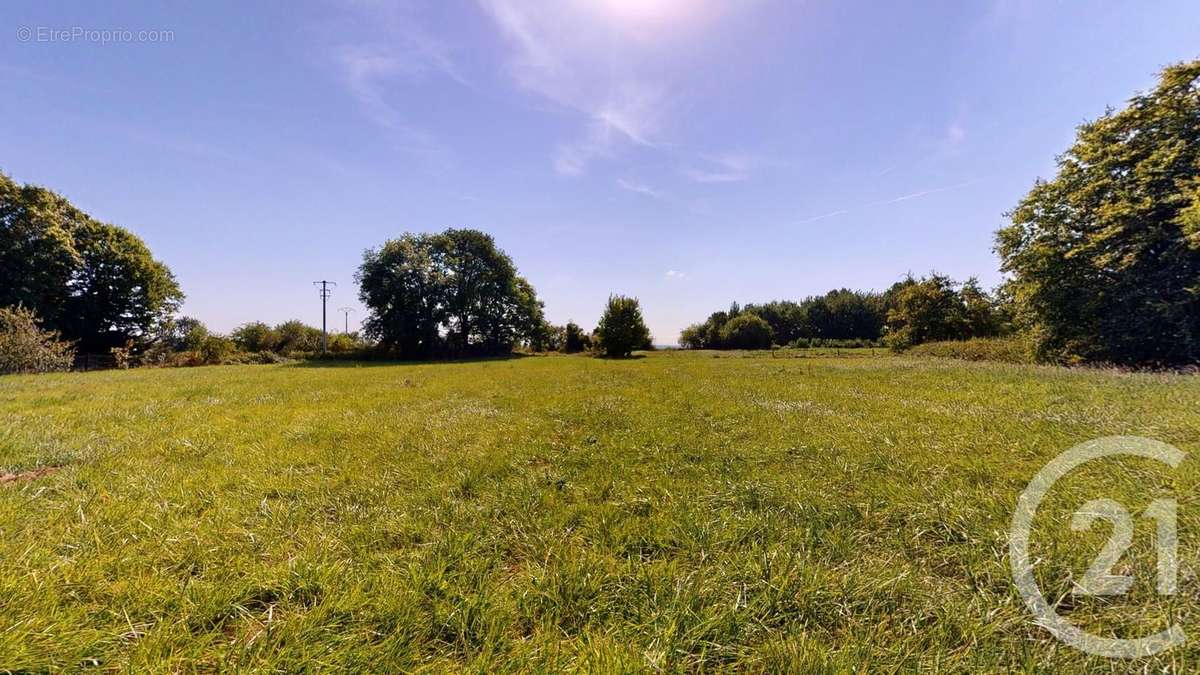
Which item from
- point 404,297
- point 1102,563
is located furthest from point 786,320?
point 1102,563

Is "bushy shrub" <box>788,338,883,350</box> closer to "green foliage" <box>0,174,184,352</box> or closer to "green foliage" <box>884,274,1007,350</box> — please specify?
"green foliage" <box>884,274,1007,350</box>

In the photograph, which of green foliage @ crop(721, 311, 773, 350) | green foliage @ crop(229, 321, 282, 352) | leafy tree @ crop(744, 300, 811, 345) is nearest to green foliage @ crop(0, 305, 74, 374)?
green foliage @ crop(229, 321, 282, 352)

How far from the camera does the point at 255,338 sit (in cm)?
4281

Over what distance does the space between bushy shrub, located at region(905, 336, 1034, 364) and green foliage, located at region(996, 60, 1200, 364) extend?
1.71 m

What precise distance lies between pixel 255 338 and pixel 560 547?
56.4m

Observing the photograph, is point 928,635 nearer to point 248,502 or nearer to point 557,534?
point 557,534

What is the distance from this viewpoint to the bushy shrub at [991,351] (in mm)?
20970

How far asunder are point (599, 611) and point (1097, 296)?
27.1 meters

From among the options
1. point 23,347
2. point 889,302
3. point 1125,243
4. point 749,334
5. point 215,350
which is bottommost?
point 215,350

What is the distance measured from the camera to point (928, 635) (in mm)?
2080

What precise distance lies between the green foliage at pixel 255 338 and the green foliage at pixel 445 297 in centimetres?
1309

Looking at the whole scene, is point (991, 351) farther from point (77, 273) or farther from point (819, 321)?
point (77, 273)

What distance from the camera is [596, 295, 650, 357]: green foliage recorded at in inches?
1634

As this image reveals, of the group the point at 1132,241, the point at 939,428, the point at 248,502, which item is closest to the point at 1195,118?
the point at 1132,241
